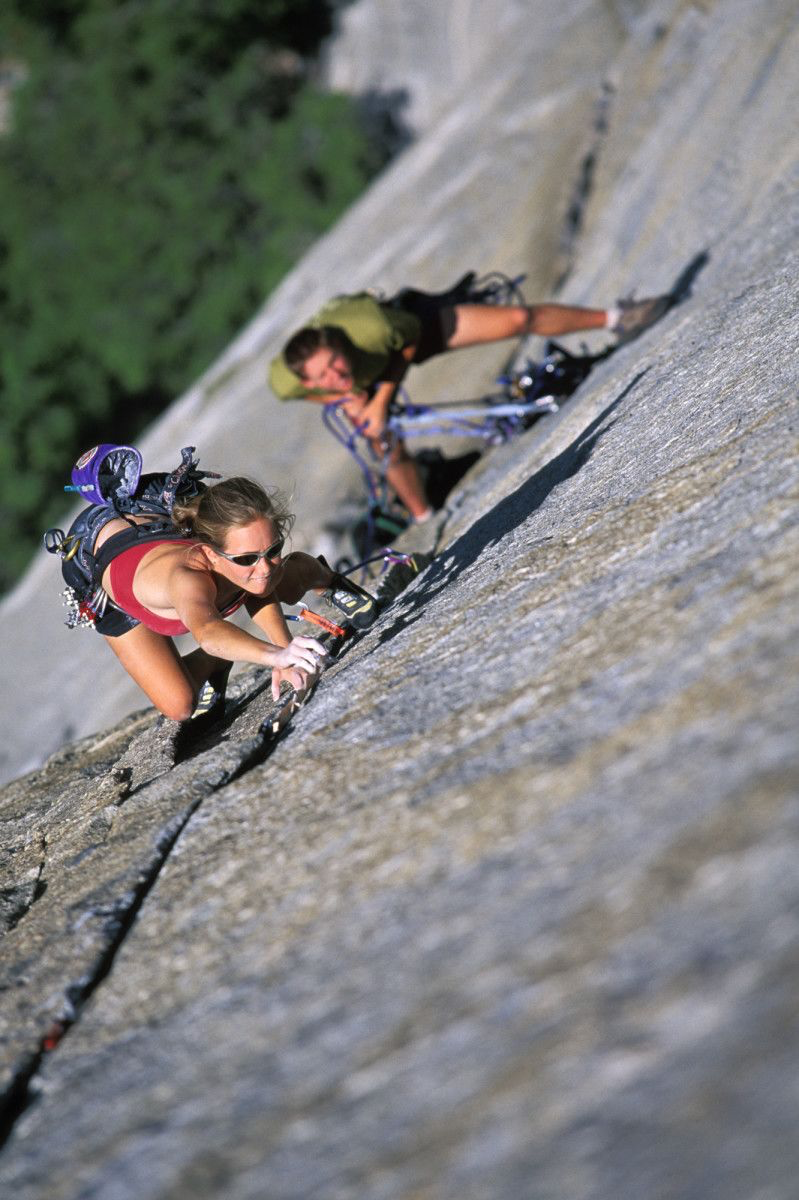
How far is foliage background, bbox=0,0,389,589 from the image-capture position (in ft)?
91.5

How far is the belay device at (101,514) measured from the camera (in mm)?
4816

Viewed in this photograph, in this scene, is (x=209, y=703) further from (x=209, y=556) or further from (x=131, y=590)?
(x=209, y=556)

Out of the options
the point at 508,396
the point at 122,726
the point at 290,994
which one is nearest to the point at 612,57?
the point at 508,396

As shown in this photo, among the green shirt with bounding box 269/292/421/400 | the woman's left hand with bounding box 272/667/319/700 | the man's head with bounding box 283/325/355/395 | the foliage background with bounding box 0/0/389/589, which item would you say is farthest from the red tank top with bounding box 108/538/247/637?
the foliage background with bounding box 0/0/389/589

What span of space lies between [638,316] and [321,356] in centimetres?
203

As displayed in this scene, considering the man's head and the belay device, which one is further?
the man's head

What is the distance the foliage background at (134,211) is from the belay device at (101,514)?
22697mm

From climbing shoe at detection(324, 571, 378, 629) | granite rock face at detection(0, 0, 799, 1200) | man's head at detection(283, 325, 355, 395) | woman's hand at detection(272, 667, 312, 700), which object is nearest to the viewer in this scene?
granite rock face at detection(0, 0, 799, 1200)

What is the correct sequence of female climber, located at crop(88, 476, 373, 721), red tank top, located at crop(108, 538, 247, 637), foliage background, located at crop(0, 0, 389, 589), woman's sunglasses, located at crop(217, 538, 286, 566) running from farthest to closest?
foliage background, located at crop(0, 0, 389, 589) < red tank top, located at crop(108, 538, 247, 637) < woman's sunglasses, located at crop(217, 538, 286, 566) < female climber, located at crop(88, 476, 373, 721)

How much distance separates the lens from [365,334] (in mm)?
7242

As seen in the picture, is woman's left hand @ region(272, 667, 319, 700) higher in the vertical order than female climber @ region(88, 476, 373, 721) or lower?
lower

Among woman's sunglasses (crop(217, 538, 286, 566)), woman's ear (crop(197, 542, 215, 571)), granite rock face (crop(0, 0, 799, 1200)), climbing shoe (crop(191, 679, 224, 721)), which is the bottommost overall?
granite rock face (crop(0, 0, 799, 1200))

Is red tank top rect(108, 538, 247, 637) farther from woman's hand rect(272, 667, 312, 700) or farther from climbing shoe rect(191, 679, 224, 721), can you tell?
woman's hand rect(272, 667, 312, 700)

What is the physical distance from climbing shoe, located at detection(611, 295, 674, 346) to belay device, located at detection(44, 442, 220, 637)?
352cm
